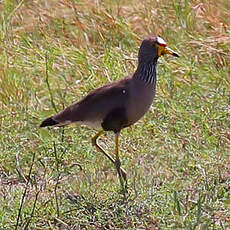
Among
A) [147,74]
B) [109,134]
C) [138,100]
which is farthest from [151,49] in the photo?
[109,134]

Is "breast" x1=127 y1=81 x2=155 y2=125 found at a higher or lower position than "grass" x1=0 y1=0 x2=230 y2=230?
higher

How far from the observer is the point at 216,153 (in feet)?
17.8

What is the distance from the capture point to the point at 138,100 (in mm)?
5137

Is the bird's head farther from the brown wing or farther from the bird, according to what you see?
the brown wing

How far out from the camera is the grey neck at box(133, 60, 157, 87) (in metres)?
5.24

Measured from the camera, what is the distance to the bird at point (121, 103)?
16.9 ft

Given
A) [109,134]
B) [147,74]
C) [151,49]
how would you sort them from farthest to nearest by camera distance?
[109,134] → [151,49] → [147,74]

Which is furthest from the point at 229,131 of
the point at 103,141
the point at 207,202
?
the point at 207,202

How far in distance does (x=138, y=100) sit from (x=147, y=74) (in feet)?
0.68

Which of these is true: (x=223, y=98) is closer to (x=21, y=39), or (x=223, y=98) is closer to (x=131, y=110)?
(x=131, y=110)

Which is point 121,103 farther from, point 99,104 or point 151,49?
point 151,49

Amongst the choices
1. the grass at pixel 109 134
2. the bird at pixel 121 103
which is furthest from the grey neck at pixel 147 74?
the grass at pixel 109 134

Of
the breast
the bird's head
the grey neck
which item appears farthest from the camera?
the bird's head

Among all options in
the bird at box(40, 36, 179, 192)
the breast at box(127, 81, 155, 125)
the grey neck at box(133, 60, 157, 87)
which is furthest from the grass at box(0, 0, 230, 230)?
the grey neck at box(133, 60, 157, 87)
